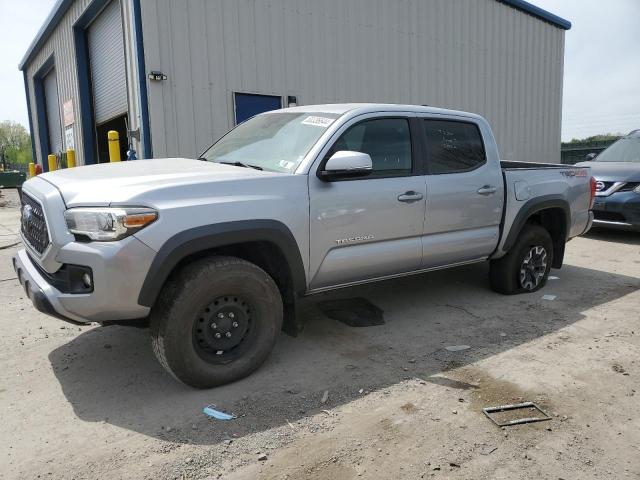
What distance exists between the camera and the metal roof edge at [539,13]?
571 inches

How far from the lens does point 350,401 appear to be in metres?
3.14

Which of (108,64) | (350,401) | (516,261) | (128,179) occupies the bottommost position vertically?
(350,401)

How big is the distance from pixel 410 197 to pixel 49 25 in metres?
13.8

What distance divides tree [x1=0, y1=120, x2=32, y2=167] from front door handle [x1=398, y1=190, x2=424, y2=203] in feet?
319

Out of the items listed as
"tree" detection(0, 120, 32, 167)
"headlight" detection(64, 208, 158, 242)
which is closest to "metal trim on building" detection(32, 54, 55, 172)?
"headlight" detection(64, 208, 158, 242)

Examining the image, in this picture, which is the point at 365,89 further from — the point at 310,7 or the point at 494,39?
the point at 494,39

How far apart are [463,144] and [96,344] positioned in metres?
3.68

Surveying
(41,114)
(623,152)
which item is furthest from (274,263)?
(41,114)

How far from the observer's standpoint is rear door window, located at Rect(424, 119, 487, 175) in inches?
175

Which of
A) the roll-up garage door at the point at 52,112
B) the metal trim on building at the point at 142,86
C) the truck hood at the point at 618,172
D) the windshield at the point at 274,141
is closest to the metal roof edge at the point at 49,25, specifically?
the roll-up garage door at the point at 52,112

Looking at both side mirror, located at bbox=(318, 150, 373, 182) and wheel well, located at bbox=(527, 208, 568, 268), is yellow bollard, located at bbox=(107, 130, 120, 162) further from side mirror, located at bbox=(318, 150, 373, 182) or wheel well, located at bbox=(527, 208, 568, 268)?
wheel well, located at bbox=(527, 208, 568, 268)

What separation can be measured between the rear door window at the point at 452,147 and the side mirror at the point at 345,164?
3.41 ft

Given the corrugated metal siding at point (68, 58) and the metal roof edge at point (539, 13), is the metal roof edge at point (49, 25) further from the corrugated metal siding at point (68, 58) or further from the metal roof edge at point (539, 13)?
the metal roof edge at point (539, 13)

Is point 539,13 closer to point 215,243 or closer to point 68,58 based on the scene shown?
point 68,58
